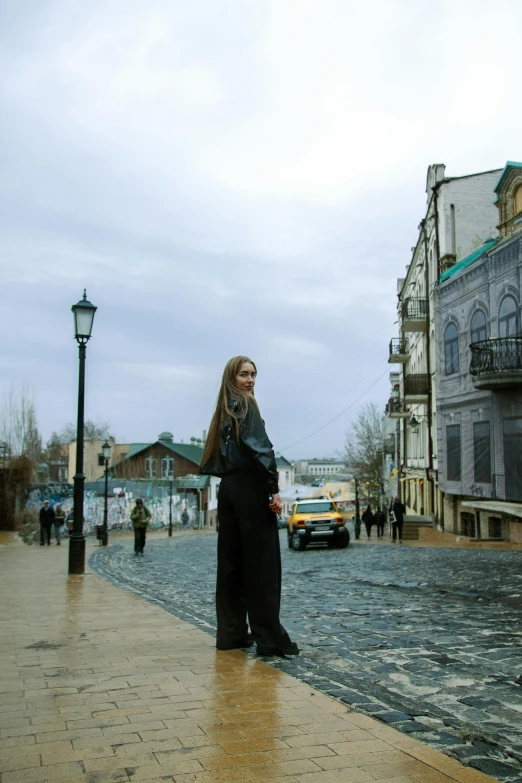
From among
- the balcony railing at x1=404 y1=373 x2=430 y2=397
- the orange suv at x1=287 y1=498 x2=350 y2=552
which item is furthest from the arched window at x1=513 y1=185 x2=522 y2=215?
the balcony railing at x1=404 y1=373 x2=430 y2=397

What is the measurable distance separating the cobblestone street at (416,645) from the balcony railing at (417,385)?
2259 cm

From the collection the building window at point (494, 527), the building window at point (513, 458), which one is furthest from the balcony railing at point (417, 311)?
the building window at point (513, 458)

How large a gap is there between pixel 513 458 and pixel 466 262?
29.3 ft

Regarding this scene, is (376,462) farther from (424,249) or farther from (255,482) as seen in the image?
(255,482)

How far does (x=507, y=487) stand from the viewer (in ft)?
81.0

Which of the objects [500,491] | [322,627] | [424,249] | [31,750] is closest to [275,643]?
[322,627]

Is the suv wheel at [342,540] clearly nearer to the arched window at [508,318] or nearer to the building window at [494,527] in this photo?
the building window at [494,527]

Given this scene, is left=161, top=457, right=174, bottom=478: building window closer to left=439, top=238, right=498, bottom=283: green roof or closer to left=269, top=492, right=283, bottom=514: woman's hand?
left=439, top=238, right=498, bottom=283: green roof

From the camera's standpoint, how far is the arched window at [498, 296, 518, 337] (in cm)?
2412

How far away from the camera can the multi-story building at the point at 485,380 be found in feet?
79.3

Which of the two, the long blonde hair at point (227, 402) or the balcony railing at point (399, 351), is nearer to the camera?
the long blonde hair at point (227, 402)

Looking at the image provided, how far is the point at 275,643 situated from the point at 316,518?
70.8ft

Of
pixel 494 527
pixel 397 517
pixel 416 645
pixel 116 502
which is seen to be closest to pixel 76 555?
pixel 416 645

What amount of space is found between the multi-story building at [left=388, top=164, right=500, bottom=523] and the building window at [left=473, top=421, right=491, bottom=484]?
6.92 metres
